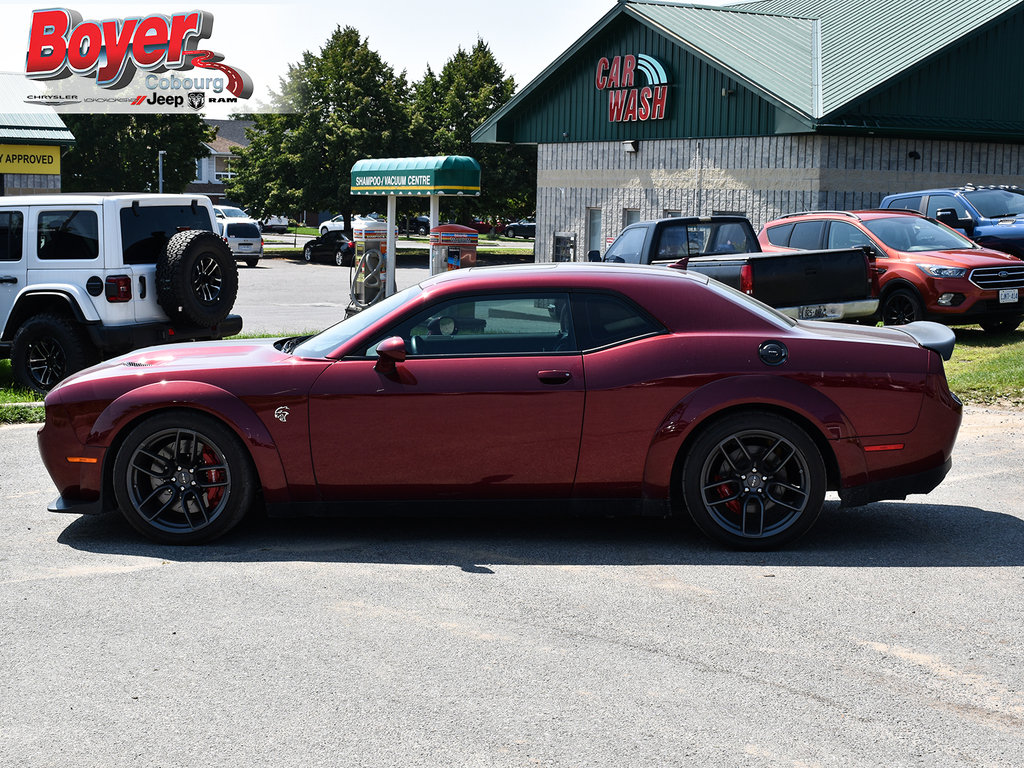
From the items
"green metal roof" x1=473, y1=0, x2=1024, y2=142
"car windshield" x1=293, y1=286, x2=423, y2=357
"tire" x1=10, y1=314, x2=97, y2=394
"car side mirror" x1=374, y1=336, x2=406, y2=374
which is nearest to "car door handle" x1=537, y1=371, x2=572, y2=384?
"car side mirror" x1=374, y1=336, x2=406, y2=374

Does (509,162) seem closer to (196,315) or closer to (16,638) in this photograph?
(196,315)

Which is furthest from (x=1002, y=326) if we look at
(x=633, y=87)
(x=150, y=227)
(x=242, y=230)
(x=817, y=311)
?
(x=242, y=230)

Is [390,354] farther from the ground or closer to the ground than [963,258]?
closer to the ground

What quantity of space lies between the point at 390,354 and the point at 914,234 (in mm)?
12232

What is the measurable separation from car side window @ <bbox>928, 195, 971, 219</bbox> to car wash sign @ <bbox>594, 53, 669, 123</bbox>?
8529 millimetres

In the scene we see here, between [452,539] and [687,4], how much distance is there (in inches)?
952

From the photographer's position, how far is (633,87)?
27.2 meters

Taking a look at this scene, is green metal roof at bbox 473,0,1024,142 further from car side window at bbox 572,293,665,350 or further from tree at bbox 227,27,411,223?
tree at bbox 227,27,411,223

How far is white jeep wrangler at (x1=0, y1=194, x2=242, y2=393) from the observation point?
12008 millimetres

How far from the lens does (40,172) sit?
26.9 m

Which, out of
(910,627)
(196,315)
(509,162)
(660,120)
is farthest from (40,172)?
(509,162)

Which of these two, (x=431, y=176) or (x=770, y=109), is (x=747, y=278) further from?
(x=431, y=176)

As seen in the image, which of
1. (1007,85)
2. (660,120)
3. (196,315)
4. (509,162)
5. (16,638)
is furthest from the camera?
(509,162)

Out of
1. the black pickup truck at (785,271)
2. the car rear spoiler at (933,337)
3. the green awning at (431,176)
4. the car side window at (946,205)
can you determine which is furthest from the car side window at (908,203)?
the car rear spoiler at (933,337)
